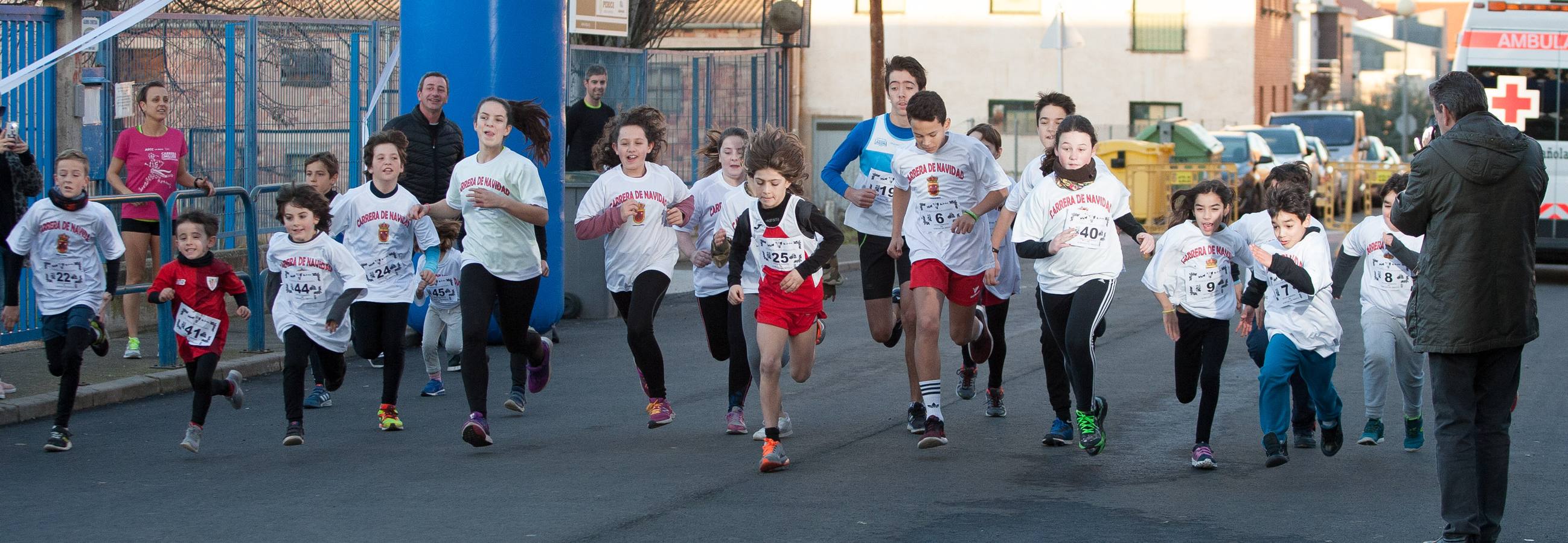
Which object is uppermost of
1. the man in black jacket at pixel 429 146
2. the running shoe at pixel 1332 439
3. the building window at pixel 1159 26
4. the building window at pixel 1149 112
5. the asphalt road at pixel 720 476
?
the building window at pixel 1159 26

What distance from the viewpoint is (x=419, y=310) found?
1183 cm

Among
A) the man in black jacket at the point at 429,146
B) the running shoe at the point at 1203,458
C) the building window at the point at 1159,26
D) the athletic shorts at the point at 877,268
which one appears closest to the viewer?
the running shoe at the point at 1203,458

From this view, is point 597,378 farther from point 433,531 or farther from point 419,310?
point 433,531

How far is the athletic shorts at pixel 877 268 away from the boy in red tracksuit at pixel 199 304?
9.41 ft

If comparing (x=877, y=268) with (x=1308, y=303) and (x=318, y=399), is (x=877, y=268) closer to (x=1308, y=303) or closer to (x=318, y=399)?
(x=1308, y=303)

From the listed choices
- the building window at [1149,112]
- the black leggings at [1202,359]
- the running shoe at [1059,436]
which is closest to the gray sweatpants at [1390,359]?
the black leggings at [1202,359]

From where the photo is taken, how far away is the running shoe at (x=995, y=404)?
28.5 ft

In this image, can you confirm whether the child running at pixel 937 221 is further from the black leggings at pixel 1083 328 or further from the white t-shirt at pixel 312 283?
the white t-shirt at pixel 312 283

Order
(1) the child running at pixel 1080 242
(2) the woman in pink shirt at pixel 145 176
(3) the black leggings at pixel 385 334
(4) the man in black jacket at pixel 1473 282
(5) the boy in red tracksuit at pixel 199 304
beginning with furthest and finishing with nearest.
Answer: (2) the woman in pink shirt at pixel 145 176
(3) the black leggings at pixel 385 334
(5) the boy in red tracksuit at pixel 199 304
(1) the child running at pixel 1080 242
(4) the man in black jacket at pixel 1473 282

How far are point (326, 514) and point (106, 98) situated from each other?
7103mm

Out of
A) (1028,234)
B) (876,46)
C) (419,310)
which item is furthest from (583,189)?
(876,46)

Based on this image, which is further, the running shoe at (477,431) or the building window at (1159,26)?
the building window at (1159,26)

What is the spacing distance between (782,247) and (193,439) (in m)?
2.78

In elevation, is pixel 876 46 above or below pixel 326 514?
above
